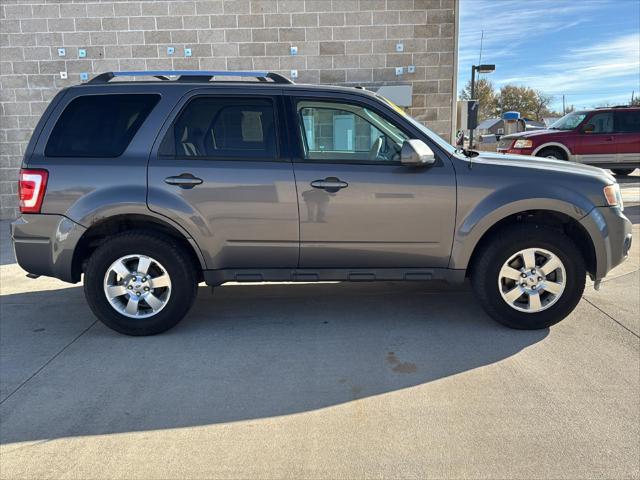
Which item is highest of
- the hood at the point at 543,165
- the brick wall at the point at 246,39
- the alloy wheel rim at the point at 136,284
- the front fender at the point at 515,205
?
the brick wall at the point at 246,39

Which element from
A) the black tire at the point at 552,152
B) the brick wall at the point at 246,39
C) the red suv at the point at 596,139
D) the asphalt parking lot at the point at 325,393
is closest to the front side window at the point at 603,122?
the red suv at the point at 596,139

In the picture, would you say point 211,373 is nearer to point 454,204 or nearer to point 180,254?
point 180,254

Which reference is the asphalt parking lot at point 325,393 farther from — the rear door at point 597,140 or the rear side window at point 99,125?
the rear door at point 597,140

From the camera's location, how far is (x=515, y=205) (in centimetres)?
421

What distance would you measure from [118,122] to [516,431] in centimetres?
363

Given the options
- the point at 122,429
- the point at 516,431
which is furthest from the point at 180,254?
the point at 516,431

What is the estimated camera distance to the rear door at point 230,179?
4238 millimetres

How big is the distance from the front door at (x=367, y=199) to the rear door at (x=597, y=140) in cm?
1218

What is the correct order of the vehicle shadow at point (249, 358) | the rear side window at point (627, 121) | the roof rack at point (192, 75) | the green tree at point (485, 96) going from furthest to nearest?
the green tree at point (485, 96), the rear side window at point (627, 121), the roof rack at point (192, 75), the vehicle shadow at point (249, 358)

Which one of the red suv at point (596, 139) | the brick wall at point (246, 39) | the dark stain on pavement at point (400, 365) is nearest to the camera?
the dark stain on pavement at point (400, 365)

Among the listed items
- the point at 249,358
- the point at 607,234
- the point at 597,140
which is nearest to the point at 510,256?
the point at 607,234

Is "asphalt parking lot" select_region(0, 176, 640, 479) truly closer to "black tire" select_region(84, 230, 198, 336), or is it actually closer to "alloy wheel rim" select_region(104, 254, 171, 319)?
"black tire" select_region(84, 230, 198, 336)

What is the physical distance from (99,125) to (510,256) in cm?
343

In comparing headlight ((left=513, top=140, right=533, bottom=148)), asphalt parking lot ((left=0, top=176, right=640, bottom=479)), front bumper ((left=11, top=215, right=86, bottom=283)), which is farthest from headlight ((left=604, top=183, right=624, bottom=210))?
headlight ((left=513, top=140, right=533, bottom=148))
